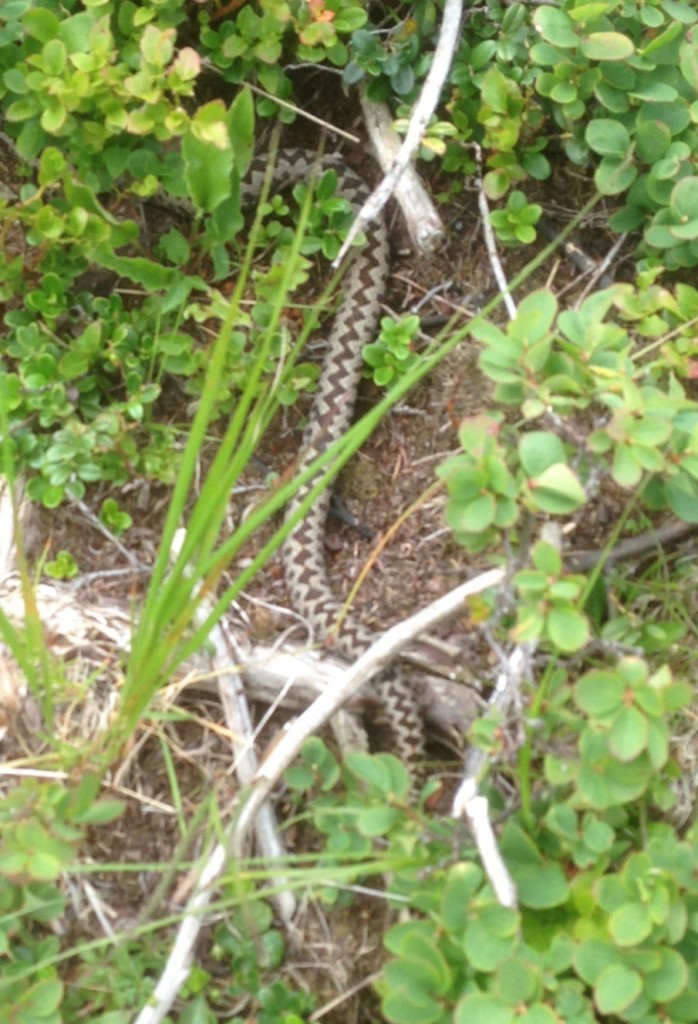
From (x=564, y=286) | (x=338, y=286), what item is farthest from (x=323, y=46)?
(x=564, y=286)

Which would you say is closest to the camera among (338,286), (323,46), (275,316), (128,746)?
(275,316)

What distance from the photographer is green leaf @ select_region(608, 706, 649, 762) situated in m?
2.40

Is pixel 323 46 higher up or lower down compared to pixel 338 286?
higher up

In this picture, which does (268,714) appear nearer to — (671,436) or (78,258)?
(671,436)

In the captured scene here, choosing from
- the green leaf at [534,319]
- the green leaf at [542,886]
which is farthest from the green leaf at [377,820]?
the green leaf at [534,319]

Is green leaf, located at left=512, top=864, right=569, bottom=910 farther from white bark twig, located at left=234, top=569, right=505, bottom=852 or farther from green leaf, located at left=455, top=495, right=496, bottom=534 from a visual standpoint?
green leaf, located at left=455, top=495, right=496, bottom=534

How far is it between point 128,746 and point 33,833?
0.46m

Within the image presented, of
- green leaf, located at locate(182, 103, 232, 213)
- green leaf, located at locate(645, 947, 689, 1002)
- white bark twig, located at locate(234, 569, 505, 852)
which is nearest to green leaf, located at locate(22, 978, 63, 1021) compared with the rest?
white bark twig, located at locate(234, 569, 505, 852)

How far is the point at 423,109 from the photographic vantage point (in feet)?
11.8

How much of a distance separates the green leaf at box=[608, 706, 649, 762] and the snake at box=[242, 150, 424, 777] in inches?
40.1

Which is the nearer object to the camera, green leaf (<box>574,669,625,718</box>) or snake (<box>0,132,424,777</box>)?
green leaf (<box>574,669,625,718</box>)

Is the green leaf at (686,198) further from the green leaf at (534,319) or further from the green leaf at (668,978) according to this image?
the green leaf at (668,978)

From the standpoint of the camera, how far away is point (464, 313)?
3.94 metres

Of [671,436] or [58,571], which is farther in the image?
[58,571]
